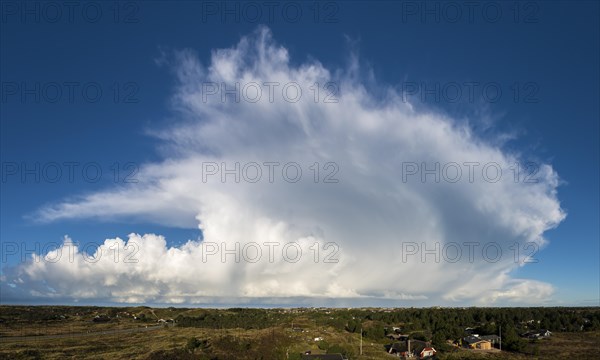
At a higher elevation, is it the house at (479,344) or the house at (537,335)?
the house at (479,344)

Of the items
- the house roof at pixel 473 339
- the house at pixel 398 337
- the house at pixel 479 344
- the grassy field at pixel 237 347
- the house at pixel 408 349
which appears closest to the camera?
the grassy field at pixel 237 347

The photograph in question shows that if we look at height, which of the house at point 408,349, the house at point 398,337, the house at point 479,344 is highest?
the house at point 408,349

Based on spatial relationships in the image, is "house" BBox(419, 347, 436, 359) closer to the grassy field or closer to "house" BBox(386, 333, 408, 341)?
the grassy field

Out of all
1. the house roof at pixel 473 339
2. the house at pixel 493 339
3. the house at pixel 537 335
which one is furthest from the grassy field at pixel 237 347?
the house at pixel 493 339

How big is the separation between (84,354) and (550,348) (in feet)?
303

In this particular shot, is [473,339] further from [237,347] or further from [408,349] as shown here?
[237,347]

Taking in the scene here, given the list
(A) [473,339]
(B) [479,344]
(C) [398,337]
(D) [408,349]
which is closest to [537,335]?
(A) [473,339]

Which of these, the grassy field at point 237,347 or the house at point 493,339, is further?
the house at point 493,339

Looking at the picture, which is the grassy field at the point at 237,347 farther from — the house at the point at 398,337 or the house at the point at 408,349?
the house at the point at 398,337

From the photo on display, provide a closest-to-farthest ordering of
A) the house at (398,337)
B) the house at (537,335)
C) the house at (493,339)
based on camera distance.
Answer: the house at (493,339)
the house at (398,337)
the house at (537,335)

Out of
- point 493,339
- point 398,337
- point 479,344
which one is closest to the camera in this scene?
point 479,344

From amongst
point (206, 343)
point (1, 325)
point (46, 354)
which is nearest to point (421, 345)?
point (206, 343)

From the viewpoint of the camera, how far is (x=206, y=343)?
303 ft

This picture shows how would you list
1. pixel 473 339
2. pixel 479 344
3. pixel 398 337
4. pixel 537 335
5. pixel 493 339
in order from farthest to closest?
pixel 398 337 < pixel 537 335 < pixel 493 339 < pixel 473 339 < pixel 479 344
